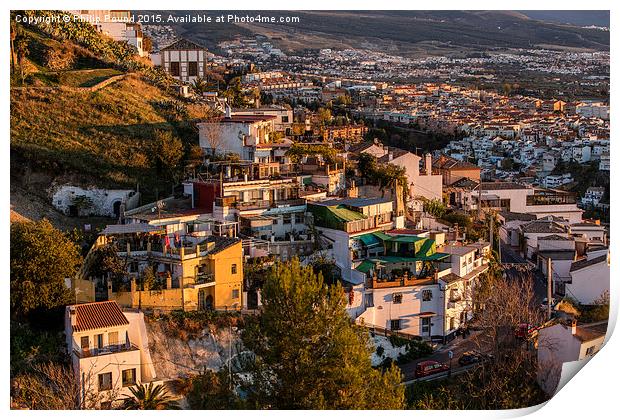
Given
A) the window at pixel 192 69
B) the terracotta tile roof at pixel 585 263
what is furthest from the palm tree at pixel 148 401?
the window at pixel 192 69

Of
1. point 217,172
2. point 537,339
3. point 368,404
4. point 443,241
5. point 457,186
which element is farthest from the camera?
point 457,186

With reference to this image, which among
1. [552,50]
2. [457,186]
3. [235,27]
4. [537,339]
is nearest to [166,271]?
[537,339]

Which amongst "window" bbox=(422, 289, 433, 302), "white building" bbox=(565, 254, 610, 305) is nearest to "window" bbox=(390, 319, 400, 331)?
"window" bbox=(422, 289, 433, 302)

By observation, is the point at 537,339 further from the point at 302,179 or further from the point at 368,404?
the point at 302,179

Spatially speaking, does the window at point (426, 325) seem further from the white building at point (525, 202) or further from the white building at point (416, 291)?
the white building at point (525, 202)

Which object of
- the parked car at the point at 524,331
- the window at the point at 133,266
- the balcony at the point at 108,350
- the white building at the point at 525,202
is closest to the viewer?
the balcony at the point at 108,350

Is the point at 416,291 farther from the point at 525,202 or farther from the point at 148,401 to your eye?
the point at 525,202
